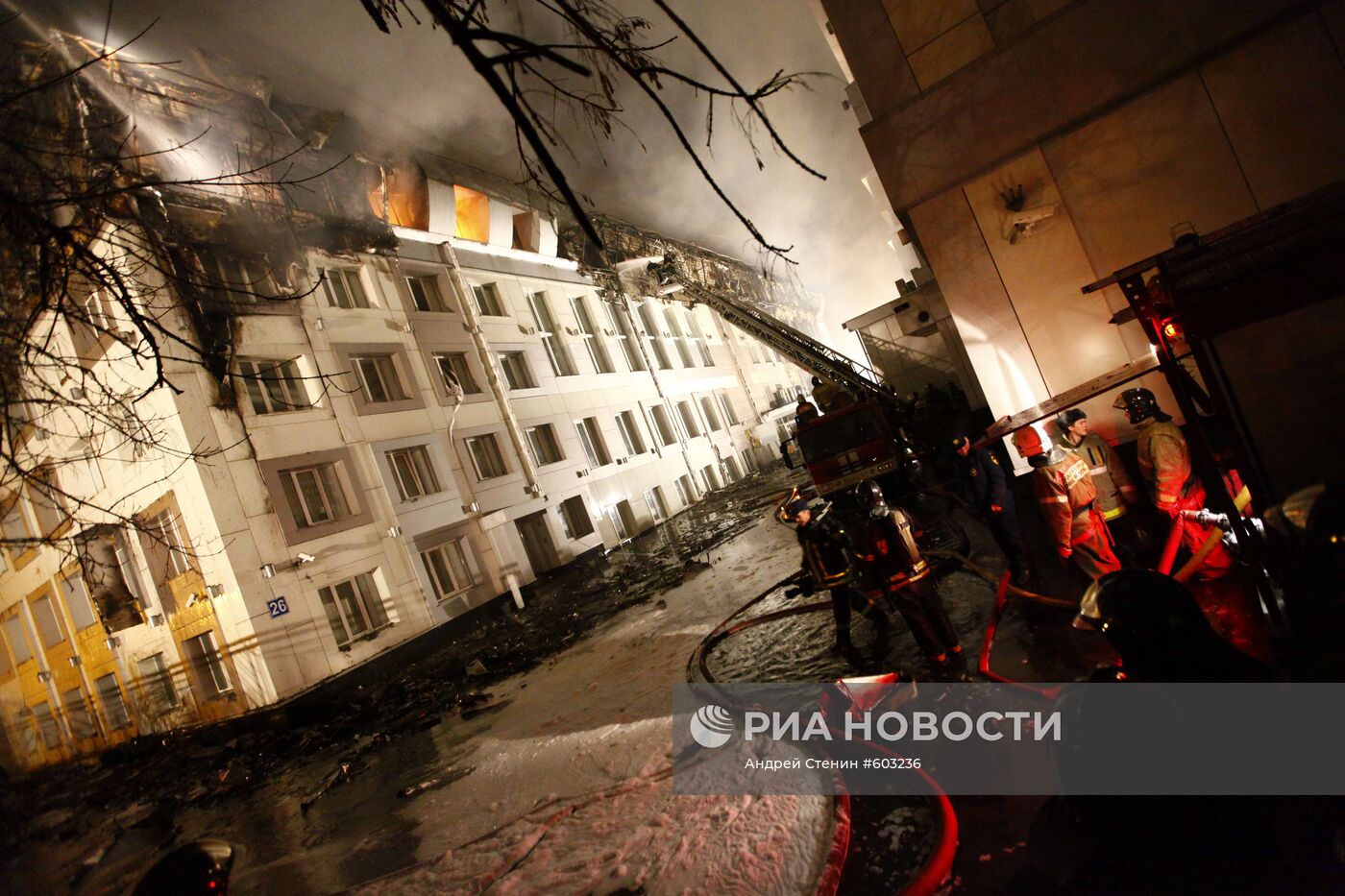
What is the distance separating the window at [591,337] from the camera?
23078 millimetres

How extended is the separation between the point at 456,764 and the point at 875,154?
1149 centimetres

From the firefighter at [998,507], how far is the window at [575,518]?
14481mm

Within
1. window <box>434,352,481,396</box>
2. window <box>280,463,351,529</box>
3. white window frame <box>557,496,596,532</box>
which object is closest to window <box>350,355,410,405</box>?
window <box>434,352,481,396</box>

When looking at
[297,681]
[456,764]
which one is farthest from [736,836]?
[297,681]

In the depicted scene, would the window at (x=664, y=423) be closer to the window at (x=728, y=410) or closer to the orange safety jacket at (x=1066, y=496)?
the window at (x=728, y=410)

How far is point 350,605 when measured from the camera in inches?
516

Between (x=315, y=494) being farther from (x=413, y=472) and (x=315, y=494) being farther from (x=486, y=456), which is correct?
(x=486, y=456)

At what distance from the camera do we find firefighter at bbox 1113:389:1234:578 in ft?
16.5

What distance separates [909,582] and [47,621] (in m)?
27.6

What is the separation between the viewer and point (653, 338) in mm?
26219

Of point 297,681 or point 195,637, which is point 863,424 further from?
point 195,637

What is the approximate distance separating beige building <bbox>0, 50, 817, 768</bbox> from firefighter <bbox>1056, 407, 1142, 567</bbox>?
9.81 m

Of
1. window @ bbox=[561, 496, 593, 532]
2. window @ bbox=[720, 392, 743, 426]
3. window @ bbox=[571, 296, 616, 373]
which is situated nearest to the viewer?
window @ bbox=[561, 496, 593, 532]

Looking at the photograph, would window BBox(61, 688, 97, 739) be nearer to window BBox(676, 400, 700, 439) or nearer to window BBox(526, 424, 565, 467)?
window BBox(526, 424, 565, 467)
